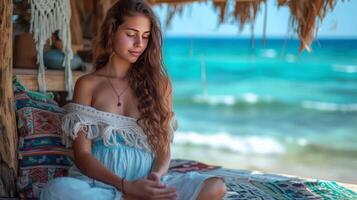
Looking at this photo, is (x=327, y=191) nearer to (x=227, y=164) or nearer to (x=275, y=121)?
(x=227, y=164)

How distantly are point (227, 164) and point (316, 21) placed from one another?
13.6ft

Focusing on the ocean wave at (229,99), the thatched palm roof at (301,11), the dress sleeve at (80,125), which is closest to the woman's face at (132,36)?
the dress sleeve at (80,125)

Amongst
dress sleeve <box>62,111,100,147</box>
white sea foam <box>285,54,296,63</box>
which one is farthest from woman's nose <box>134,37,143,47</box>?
white sea foam <box>285,54,296,63</box>

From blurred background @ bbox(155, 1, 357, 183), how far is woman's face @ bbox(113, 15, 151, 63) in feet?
5.11

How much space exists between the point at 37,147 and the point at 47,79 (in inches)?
24.5

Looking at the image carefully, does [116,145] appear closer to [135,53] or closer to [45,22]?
[135,53]

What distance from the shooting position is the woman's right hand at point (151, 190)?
2.03 m

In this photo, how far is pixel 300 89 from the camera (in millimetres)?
14914

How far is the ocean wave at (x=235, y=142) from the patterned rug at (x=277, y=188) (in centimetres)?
509

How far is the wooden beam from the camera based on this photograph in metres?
3.14

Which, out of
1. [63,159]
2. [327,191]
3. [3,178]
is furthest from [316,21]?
[3,178]

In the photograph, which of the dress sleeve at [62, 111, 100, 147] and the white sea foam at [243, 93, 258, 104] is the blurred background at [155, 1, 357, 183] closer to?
the white sea foam at [243, 93, 258, 104]

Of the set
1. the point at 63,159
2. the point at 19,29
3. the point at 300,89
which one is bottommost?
the point at 300,89

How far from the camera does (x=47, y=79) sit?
329 cm
